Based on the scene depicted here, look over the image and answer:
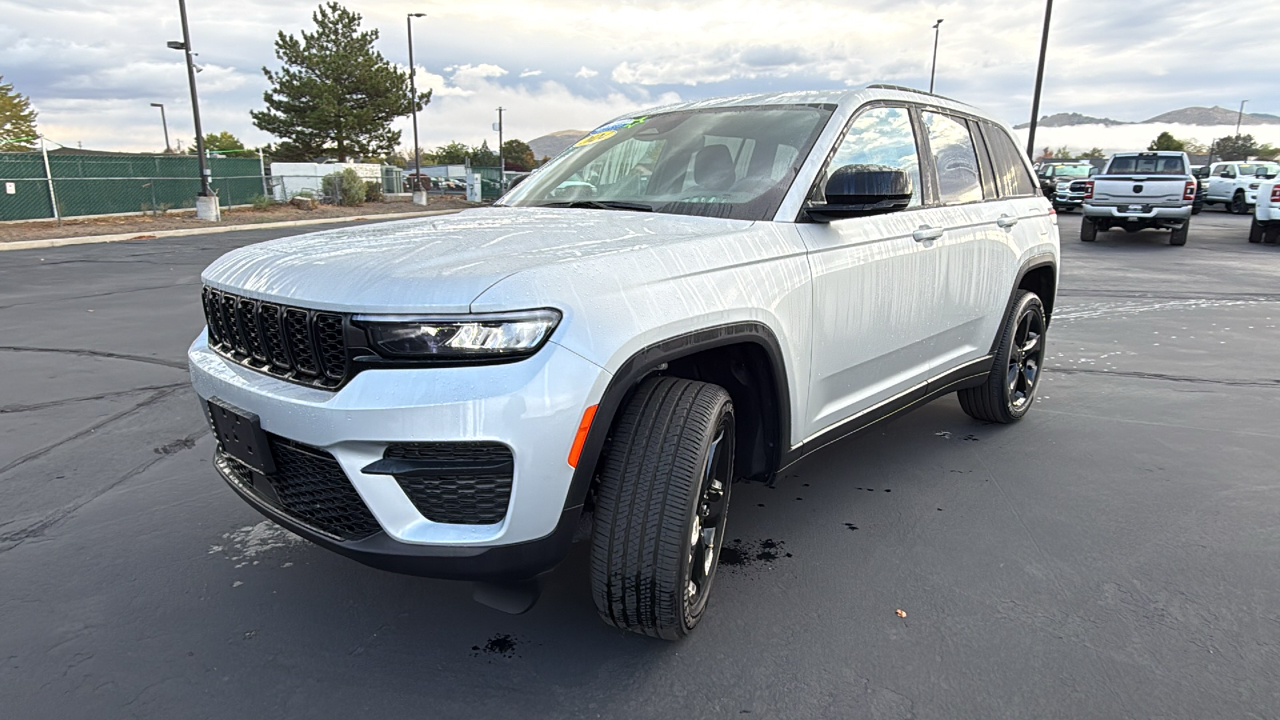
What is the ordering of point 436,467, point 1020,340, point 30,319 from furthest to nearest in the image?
1. point 30,319
2. point 1020,340
3. point 436,467

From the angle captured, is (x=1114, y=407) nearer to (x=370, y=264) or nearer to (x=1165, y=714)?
(x=1165, y=714)

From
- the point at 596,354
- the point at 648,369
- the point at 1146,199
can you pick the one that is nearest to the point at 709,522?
the point at 648,369

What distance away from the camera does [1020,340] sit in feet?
14.8

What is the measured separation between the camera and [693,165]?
3.13m

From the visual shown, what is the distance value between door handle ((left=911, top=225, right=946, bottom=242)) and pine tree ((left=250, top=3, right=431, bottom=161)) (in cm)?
4303

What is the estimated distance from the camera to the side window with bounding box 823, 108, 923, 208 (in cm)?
311

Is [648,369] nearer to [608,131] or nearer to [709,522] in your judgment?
[709,522]

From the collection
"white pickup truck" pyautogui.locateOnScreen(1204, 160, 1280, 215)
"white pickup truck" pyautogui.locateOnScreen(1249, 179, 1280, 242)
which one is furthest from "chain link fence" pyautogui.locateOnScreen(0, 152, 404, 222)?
"white pickup truck" pyautogui.locateOnScreen(1204, 160, 1280, 215)

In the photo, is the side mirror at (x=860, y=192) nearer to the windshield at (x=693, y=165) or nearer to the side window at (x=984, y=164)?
the windshield at (x=693, y=165)

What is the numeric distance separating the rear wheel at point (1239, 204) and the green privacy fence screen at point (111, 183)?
34.3 meters

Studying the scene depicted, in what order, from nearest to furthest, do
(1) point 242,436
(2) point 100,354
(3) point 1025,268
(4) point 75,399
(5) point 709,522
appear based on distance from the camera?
(1) point 242,436 → (5) point 709,522 → (3) point 1025,268 → (4) point 75,399 → (2) point 100,354

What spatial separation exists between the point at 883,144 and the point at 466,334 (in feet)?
7.14

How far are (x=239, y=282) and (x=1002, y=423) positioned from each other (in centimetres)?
397

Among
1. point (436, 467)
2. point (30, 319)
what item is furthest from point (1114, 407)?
point (30, 319)
